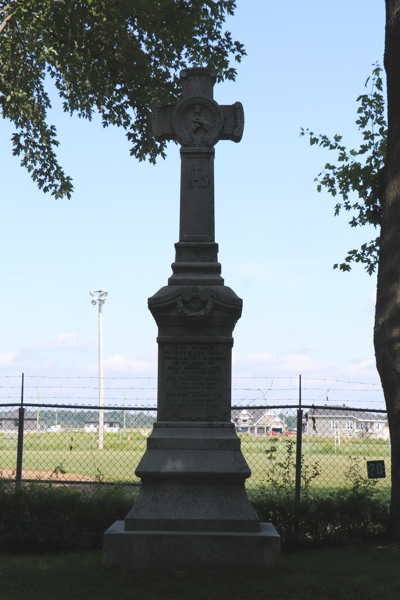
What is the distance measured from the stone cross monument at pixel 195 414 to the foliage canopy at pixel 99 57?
5.47 meters

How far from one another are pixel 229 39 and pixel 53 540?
10536 millimetres

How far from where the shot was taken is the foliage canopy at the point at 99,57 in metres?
12.8

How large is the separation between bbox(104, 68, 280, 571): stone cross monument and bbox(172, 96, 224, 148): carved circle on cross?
0.04 feet

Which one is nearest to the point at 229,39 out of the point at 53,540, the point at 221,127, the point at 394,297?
the point at 221,127

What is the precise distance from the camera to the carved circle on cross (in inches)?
312

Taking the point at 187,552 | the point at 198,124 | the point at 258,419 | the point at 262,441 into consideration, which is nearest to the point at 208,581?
the point at 187,552

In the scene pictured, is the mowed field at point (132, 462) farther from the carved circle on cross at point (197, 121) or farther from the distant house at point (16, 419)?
the carved circle on cross at point (197, 121)

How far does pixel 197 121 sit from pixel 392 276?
311 cm

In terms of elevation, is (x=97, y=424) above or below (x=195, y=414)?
below

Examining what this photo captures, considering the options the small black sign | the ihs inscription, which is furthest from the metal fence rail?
the ihs inscription

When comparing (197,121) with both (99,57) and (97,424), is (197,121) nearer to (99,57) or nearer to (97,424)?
(99,57)

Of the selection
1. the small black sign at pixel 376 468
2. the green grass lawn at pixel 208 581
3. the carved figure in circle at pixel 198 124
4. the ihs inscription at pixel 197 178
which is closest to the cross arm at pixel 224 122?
the carved figure in circle at pixel 198 124

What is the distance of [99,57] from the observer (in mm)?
13328

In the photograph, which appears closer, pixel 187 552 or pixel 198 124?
pixel 187 552
